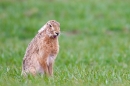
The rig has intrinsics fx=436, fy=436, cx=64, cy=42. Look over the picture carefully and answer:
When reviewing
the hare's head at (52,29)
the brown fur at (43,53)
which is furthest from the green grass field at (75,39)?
the hare's head at (52,29)

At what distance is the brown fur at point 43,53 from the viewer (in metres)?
7.55

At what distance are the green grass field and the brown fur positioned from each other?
246 mm

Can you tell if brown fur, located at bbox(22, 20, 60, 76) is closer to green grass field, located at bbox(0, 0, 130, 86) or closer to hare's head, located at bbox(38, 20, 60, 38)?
hare's head, located at bbox(38, 20, 60, 38)

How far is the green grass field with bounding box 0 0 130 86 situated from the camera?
7.61 meters

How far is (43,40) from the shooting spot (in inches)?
301

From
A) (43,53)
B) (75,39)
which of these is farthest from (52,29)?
(75,39)

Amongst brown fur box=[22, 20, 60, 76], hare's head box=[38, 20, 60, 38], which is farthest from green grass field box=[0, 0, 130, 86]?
hare's head box=[38, 20, 60, 38]

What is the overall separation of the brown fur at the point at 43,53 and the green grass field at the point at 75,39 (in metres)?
0.25

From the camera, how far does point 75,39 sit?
53.1ft

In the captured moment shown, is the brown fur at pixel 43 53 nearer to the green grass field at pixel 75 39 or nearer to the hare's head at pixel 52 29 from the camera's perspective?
the hare's head at pixel 52 29

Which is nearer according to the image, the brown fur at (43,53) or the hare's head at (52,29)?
the hare's head at (52,29)

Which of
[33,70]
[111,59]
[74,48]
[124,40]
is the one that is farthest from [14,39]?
[33,70]

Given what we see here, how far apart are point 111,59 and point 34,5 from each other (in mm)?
9319

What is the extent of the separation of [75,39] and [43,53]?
8660 millimetres
